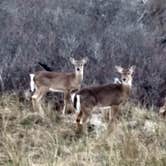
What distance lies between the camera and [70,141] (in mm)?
8227

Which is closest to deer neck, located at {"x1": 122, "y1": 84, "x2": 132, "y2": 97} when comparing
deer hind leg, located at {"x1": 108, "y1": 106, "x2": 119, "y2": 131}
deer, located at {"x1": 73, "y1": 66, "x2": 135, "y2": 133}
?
deer, located at {"x1": 73, "y1": 66, "x2": 135, "y2": 133}

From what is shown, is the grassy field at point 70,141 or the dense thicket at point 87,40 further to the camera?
the dense thicket at point 87,40

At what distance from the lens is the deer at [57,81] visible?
11.4 m

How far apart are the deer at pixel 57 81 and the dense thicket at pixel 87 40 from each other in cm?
42

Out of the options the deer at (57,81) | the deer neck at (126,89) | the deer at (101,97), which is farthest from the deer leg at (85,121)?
the deer at (57,81)

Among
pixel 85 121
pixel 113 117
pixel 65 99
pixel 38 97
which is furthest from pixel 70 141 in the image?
pixel 38 97

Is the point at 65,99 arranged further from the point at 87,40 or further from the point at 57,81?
→ the point at 87,40

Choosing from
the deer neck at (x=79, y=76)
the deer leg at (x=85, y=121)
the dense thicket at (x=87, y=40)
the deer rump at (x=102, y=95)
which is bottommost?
the deer leg at (x=85, y=121)

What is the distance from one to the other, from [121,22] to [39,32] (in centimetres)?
340

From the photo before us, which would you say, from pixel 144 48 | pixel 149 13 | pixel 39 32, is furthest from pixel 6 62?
pixel 149 13

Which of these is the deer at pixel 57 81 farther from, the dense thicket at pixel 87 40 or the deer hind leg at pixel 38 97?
the dense thicket at pixel 87 40

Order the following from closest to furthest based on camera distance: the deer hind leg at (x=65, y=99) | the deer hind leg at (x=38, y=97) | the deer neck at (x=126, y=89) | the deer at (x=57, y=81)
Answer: the deer hind leg at (x=38, y=97), the deer hind leg at (x=65, y=99), the deer neck at (x=126, y=89), the deer at (x=57, y=81)

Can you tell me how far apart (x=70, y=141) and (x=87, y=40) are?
20.9ft

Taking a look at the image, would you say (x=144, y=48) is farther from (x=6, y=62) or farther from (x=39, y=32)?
(x=6, y=62)
